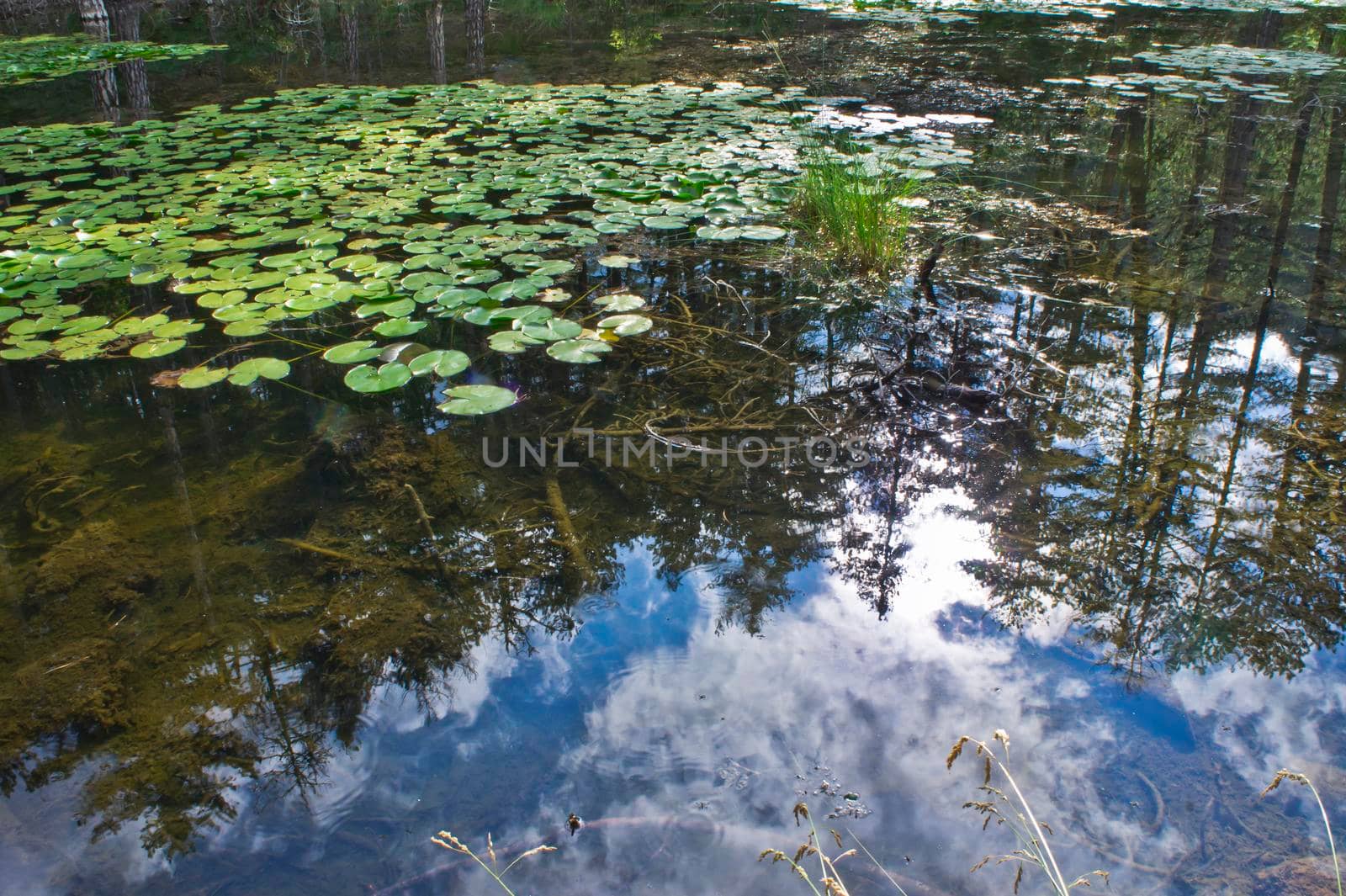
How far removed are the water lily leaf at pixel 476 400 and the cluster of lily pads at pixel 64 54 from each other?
273 inches

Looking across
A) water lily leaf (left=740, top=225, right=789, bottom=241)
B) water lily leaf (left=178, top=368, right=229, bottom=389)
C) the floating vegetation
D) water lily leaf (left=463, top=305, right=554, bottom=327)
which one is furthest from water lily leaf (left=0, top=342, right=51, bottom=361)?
the floating vegetation

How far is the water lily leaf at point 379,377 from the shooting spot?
2.47 meters

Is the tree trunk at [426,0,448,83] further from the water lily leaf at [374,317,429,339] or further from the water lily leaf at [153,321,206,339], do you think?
the water lily leaf at [374,317,429,339]

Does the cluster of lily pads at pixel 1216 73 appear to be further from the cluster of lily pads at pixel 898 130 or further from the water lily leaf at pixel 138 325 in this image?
the water lily leaf at pixel 138 325

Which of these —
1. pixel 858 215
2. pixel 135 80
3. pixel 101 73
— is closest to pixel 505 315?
pixel 858 215

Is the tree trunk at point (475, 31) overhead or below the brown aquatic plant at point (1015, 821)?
overhead

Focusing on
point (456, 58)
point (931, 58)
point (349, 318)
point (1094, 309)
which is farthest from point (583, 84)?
point (1094, 309)

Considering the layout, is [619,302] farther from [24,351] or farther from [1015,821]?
[1015,821]

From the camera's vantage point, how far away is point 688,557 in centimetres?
196

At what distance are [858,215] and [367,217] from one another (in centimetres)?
225

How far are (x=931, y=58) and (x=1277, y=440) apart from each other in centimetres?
678

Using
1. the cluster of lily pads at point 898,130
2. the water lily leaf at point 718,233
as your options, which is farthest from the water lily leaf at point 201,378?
the cluster of lily pads at point 898,130

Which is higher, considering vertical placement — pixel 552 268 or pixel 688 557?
pixel 552 268

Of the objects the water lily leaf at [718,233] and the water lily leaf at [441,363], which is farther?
the water lily leaf at [718,233]
